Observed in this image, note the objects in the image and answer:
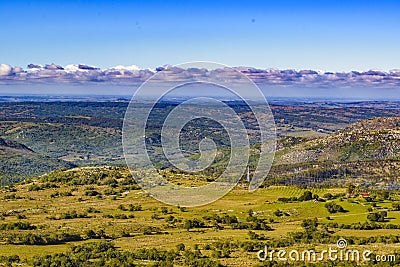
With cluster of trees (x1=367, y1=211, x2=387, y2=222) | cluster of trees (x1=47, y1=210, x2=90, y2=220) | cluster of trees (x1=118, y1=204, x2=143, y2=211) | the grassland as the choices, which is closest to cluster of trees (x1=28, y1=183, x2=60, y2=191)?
the grassland

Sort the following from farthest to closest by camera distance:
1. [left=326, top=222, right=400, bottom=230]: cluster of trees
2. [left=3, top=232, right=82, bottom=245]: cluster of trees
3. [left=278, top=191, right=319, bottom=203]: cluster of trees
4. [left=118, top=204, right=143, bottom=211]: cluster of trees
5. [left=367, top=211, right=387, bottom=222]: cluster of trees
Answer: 1. [left=278, top=191, right=319, bottom=203]: cluster of trees
2. [left=118, top=204, right=143, bottom=211]: cluster of trees
3. [left=367, top=211, right=387, bottom=222]: cluster of trees
4. [left=326, top=222, right=400, bottom=230]: cluster of trees
5. [left=3, top=232, right=82, bottom=245]: cluster of trees

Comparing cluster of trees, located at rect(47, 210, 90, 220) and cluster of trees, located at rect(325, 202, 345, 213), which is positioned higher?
cluster of trees, located at rect(325, 202, 345, 213)

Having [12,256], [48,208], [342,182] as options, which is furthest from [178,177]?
[12,256]

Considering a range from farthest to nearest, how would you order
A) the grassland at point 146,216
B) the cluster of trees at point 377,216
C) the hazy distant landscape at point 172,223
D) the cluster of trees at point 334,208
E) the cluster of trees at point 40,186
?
the cluster of trees at point 40,186, the cluster of trees at point 334,208, the cluster of trees at point 377,216, the grassland at point 146,216, the hazy distant landscape at point 172,223

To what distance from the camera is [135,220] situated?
4274 inches

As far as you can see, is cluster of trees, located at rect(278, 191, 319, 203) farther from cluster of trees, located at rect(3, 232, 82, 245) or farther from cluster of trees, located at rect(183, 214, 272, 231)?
cluster of trees, located at rect(3, 232, 82, 245)

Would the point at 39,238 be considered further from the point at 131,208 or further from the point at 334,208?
the point at 334,208

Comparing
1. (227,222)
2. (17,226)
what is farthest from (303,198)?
(17,226)

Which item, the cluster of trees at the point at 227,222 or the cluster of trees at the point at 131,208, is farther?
the cluster of trees at the point at 131,208

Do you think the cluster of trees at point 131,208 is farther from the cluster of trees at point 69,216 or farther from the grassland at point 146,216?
the cluster of trees at point 69,216

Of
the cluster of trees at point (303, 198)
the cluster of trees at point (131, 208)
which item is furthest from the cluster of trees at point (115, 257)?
the cluster of trees at point (303, 198)

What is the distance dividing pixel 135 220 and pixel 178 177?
58.4 metres

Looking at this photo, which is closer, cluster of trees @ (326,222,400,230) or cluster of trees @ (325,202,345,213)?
cluster of trees @ (326,222,400,230)

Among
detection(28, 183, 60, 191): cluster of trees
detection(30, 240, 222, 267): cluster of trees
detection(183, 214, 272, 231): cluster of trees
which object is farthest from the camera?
detection(28, 183, 60, 191): cluster of trees
